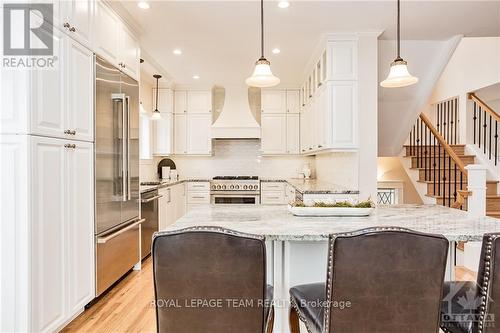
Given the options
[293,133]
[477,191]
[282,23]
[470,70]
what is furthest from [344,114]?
[470,70]

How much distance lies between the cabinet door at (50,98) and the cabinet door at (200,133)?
160 inches

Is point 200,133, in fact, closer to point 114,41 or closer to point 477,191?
point 114,41

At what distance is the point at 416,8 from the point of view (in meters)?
3.14

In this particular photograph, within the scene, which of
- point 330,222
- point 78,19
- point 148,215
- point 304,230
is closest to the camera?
point 304,230

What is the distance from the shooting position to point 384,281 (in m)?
1.31

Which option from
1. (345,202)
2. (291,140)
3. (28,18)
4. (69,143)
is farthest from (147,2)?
(291,140)

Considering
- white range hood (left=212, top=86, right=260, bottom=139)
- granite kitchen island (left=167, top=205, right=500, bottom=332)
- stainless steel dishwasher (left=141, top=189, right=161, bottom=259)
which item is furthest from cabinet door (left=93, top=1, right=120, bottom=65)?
white range hood (left=212, top=86, right=260, bottom=139)

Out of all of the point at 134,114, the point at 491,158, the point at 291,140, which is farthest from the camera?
the point at 291,140

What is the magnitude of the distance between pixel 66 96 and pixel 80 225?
0.97 meters

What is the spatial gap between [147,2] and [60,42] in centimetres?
101

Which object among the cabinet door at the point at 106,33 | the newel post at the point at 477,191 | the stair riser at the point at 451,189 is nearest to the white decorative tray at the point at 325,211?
the newel post at the point at 477,191

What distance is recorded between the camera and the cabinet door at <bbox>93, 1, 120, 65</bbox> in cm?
287

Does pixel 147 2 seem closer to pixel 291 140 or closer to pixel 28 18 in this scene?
pixel 28 18

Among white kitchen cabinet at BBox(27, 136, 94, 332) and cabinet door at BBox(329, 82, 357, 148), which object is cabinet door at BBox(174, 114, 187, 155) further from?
white kitchen cabinet at BBox(27, 136, 94, 332)
